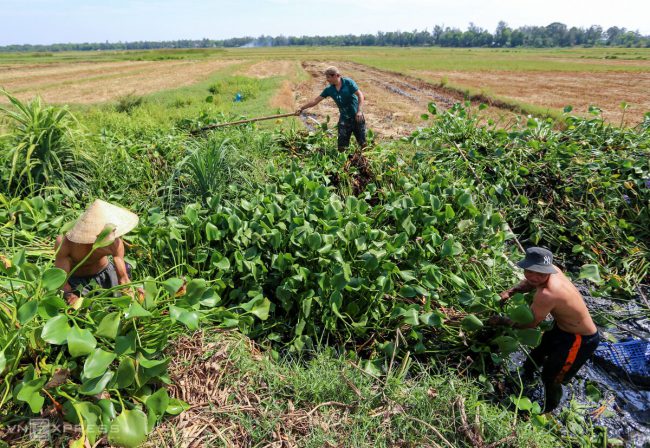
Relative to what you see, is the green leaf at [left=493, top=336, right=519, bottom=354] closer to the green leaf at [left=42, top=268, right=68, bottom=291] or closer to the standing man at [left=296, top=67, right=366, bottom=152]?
the green leaf at [left=42, top=268, right=68, bottom=291]

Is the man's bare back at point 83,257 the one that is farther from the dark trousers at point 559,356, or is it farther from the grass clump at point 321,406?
the dark trousers at point 559,356

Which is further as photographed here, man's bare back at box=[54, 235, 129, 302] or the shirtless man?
the shirtless man

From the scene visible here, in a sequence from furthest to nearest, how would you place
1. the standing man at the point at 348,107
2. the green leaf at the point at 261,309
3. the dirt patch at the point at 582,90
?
the dirt patch at the point at 582,90 < the standing man at the point at 348,107 < the green leaf at the point at 261,309

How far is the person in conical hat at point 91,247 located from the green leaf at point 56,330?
48 centimetres

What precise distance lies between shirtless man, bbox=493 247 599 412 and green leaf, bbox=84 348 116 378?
2327mm

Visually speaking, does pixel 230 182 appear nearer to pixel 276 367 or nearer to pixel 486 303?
pixel 276 367

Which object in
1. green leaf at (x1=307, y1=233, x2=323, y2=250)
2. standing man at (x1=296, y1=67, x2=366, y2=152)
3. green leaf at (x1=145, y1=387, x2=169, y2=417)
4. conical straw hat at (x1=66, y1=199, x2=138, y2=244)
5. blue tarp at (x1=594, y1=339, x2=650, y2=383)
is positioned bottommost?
blue tarp at (x1=594, y1=339, x2=650, y2=383)

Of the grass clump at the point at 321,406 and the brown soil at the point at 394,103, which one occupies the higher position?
the brown soil at the point at 394,103

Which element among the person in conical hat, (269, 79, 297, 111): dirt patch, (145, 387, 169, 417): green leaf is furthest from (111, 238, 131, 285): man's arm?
(269, 79, 297, 111): dirt patch

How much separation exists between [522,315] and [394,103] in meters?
13.1

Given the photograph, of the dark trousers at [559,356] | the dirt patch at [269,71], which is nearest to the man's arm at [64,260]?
the dark trousers at [559,356]

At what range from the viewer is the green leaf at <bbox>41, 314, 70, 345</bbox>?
1671 millimetres

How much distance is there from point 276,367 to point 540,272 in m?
1.74

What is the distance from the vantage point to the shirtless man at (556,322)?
241 centimetres
